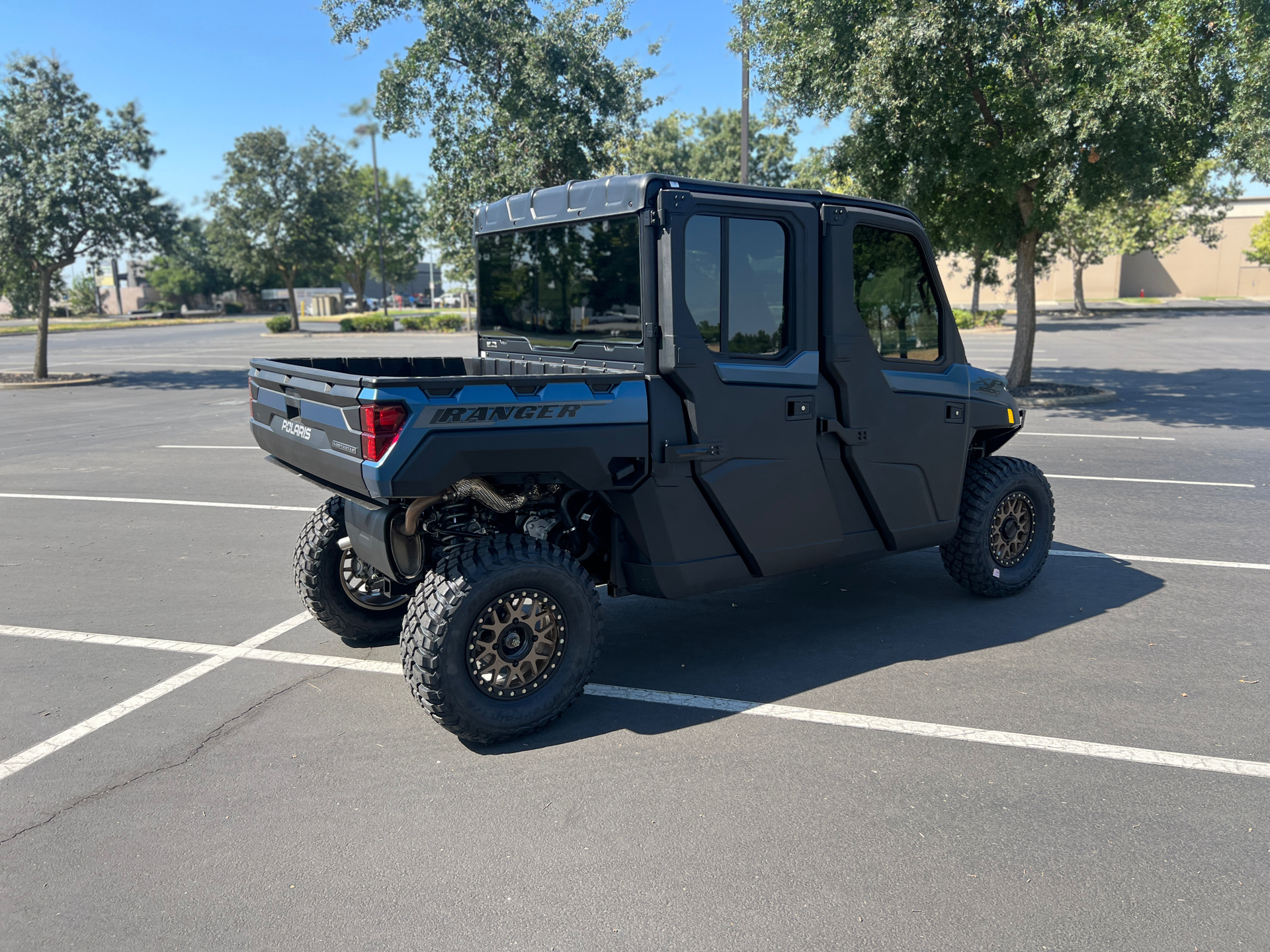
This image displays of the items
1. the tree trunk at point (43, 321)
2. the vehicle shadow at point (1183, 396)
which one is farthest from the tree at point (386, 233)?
the vehicle shadow at point (1183, 396)

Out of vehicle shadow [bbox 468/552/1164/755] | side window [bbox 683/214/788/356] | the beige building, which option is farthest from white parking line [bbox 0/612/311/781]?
the beige building

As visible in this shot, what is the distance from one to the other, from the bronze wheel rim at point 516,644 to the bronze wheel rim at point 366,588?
1150 mm

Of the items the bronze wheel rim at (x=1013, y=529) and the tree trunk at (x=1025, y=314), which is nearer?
the bronze wheel rim at (x=1013, y=529)

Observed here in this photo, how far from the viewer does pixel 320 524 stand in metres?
5.07

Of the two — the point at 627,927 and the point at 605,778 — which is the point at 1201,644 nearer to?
the point at 605,778

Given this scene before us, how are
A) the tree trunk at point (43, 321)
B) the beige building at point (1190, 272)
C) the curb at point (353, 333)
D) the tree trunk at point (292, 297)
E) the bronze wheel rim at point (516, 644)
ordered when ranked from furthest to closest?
the beige building at point (1190, 272)
the curb at point (353, 333)
the tree trunk at point (292, 297)
the tree trunk at point (43, 321)
the bronze wheel rim at point (516, 644)

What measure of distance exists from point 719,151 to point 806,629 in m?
47.2

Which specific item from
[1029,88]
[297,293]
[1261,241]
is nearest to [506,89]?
[1029,88]

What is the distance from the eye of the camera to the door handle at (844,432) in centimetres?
488

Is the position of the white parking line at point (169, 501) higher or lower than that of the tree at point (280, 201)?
lower

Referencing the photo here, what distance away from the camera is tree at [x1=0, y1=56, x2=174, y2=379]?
63.6 feet

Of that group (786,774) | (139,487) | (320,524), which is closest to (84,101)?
(139,487)

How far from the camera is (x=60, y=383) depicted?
21.5 m

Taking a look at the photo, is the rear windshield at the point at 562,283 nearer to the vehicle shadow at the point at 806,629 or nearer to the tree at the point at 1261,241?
the vehicle shadow at the point at 806,629
